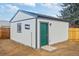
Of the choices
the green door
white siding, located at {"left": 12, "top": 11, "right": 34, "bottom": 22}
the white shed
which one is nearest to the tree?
the white shed

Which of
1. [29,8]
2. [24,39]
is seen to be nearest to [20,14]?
[29,8]

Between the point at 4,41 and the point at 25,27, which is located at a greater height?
the point at 25,27

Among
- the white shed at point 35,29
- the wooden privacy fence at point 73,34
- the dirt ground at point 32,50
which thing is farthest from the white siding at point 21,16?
the wooden privacy fence at point 73,34

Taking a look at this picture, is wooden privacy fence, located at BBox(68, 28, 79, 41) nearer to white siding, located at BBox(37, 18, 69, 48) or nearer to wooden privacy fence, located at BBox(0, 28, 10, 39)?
white siding, located at BBox(37, 18, 69, 48)

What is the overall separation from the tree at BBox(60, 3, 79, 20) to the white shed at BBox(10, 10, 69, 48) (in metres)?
0.11

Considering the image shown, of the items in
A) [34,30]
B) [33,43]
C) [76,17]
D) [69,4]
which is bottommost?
[33,43]

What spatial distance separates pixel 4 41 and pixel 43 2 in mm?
819

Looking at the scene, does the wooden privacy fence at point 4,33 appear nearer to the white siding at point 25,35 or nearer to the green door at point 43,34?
the white siding at point 25,35

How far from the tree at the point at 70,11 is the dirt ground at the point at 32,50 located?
15.4 inches

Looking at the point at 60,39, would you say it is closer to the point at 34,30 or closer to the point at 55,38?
the point at 55,38

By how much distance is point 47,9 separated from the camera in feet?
10.0

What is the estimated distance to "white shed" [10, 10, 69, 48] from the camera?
302 centimetres

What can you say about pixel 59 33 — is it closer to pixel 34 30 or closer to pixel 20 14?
pixel 34 30

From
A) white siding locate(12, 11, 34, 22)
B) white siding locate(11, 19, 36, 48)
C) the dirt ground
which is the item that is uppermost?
white siding locate(12, 11, 34, 22)
